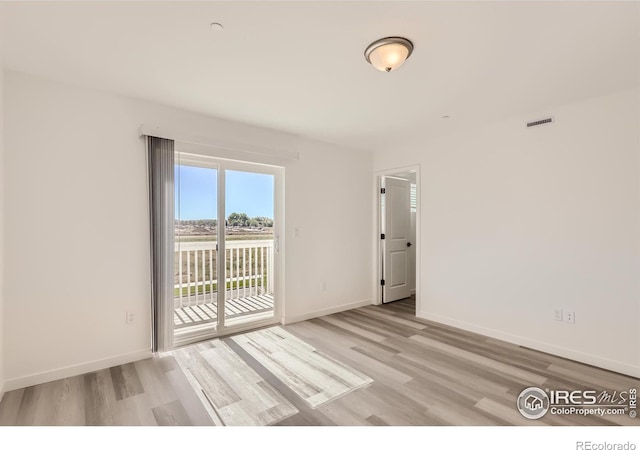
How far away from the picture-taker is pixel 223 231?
3.48 meters

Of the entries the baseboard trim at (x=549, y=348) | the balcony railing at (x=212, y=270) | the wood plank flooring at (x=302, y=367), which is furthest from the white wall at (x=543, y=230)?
the balcony railing at (x=212, y=270)

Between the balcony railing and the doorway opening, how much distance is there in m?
1.86

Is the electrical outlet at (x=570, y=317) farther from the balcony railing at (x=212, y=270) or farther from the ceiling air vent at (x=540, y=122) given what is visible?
the balcony railing at (x=212, y=270)

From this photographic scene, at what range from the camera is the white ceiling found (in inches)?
65.8

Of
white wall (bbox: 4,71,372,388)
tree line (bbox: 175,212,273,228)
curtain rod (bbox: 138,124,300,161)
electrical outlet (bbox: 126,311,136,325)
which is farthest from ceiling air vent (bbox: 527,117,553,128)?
electrical outlet (bbox: 126,311,136,325)

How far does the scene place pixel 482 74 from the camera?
7.70 feet

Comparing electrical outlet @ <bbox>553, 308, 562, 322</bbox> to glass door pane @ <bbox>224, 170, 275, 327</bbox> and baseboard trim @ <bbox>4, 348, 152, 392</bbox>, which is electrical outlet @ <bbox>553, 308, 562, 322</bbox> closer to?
glass door pane @ <bbox>224, 170, 275, 327</bbox>

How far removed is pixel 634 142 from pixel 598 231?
0.80 metres

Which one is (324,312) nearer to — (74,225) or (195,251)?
(195,251)

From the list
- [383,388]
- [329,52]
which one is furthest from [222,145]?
[383,388]

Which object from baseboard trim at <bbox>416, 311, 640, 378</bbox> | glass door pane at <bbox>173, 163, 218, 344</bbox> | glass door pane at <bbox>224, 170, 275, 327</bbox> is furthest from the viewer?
glass door pane at <bbox>224, 170, 275, 327</bbox>

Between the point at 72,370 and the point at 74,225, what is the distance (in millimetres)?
1225
